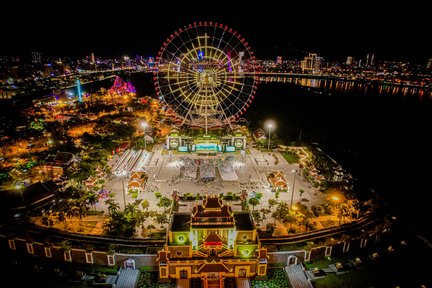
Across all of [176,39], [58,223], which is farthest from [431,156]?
[58,223]

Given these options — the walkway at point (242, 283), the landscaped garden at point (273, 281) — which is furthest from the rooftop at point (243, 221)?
the landscaped garden at point (273, 281)

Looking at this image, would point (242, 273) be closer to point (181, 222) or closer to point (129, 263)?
point (181, 222)

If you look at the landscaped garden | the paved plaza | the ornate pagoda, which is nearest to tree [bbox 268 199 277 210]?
the paved plaza

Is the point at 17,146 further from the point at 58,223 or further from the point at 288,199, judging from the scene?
the point at 288,199

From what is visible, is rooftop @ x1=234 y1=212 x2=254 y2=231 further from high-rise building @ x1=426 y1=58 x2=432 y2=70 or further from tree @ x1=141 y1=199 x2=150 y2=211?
high-rise building @ x1=426 y1=58 x2=432 y2=70

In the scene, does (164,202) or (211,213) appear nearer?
(211,213)

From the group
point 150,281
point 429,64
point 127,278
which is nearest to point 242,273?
point 150,281

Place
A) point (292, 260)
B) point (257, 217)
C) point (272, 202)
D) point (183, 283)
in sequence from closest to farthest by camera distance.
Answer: point (183, 283) < point (292, 260) < point (257, 217) < point (272, 202)
